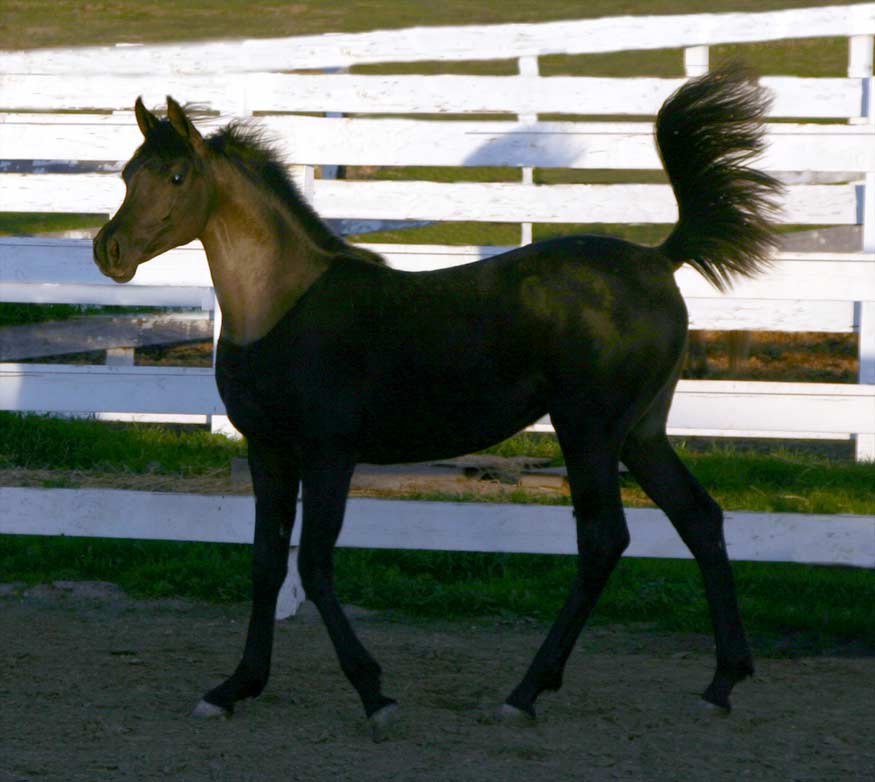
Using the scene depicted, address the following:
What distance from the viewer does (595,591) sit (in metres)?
3.88

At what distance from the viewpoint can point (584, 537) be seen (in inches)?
152

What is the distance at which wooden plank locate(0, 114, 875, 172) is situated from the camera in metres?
5.73

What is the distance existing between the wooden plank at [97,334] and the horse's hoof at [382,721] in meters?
4.51

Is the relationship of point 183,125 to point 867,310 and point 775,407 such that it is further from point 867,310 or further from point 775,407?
point 867,310

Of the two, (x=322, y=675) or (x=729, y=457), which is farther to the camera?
(x=729, y=457)

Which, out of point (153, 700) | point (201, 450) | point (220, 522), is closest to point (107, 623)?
point (220, 522)

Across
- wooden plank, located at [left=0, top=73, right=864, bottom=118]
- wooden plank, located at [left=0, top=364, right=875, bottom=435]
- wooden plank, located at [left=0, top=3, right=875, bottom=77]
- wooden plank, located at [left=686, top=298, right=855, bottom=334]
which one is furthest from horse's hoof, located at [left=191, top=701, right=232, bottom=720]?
wooden plank, located at [left=0, top=3, right=875, bottom=77]

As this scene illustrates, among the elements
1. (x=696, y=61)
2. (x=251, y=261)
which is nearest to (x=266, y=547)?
(x=251, y=261)

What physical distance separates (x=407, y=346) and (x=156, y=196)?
2.74 feet

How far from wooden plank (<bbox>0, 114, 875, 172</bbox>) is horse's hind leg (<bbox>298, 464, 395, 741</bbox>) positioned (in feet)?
7.08

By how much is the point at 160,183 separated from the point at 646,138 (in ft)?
10.3

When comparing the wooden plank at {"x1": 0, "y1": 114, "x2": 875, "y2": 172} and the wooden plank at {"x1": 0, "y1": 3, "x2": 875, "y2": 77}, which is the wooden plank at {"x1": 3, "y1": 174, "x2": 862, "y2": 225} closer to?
the wooden plank at {"x1": 0, "y1": 114, "x2": 875, "y2": 172}

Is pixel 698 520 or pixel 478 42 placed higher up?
pixel 478 42

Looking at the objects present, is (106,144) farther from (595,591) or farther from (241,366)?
(595,591)
